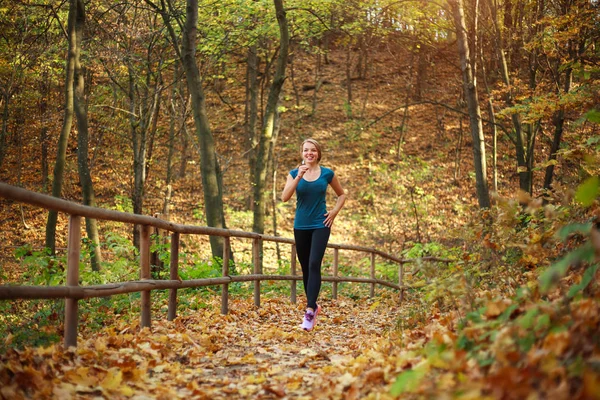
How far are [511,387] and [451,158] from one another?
75.3 ft

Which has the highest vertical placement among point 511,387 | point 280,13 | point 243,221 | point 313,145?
point 280,13

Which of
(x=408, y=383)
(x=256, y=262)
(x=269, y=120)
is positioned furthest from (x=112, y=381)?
(x=269, y=120)

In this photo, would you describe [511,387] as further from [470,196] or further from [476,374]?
→ [470,196]

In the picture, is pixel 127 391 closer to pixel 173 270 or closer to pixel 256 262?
pixel 173 270

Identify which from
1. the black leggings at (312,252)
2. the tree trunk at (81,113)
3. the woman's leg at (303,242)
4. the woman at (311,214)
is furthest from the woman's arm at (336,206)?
the tree trunk at (81,113)

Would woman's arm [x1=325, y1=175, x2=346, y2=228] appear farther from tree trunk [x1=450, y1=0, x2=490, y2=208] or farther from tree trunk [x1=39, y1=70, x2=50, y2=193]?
tree trunk [x1=39, y1=70, x2=50, y2=193]

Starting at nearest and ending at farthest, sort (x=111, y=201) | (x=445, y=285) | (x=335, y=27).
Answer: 1. (x=445, y=285)
2. (x=335, y=27)
3. (x=111, y=201)

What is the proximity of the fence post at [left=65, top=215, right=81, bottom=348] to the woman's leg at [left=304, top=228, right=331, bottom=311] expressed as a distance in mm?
2914

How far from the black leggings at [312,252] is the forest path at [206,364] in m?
0.47

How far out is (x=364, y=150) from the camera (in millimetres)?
25234

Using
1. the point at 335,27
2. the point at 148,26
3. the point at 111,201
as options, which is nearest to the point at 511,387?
the point at 335,27

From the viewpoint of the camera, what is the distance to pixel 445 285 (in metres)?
4.81

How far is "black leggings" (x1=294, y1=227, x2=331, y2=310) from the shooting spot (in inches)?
261

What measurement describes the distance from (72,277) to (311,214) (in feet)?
9.90
